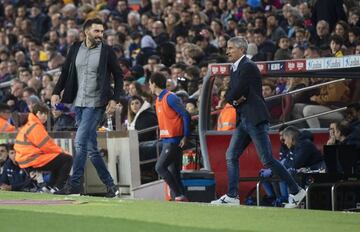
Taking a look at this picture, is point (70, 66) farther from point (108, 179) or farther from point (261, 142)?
point (261, 142)

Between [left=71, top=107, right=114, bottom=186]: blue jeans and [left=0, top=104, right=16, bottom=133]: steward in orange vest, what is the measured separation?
604 cm

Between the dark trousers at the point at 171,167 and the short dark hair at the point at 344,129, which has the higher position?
the short dark hair at the point at 344,129

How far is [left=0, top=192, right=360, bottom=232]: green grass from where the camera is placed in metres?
10.5

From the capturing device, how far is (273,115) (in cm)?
1806

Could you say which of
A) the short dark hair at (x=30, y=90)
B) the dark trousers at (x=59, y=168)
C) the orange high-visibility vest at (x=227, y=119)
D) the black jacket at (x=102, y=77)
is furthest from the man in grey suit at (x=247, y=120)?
the short dark hair at (x=30, y=90)

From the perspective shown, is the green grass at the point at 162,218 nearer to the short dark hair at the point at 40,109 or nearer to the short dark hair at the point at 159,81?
the short dark hair at the point at 159,81

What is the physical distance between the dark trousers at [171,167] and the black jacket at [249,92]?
225 cm

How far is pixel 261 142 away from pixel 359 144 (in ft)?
5.83

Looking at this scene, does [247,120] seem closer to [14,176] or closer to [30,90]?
[14,176]

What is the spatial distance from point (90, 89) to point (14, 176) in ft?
15.7

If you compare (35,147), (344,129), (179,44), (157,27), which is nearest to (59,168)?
(35,147)

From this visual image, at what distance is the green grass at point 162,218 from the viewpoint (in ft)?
34.6

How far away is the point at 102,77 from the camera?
15.2 meters

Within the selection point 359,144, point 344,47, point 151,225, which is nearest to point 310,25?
point 344,47
